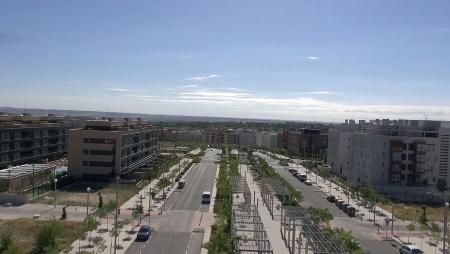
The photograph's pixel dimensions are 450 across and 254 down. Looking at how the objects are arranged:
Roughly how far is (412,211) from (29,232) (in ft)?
114

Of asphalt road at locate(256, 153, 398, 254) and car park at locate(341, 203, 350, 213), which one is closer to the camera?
asphalt road at locate(256, 153, 398, 254)

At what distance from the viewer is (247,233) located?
2841 cm

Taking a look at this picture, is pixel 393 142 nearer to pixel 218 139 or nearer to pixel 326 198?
pixel 326 198

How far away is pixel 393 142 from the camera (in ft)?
187

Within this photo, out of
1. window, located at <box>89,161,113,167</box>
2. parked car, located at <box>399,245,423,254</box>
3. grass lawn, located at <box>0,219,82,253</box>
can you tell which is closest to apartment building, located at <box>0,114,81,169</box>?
window, located at <box>89,161,113,167</box>

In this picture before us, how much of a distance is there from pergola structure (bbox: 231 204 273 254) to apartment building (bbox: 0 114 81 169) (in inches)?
1434

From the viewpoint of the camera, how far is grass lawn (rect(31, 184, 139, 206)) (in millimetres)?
42156

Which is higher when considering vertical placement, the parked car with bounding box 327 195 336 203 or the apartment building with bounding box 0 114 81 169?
the apartment building with bounding box 0 114 81 169

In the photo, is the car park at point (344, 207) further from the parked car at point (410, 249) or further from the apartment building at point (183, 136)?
the apartment building at point (183, 136)

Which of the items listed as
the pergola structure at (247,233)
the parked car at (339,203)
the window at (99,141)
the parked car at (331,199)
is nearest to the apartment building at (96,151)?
the window at (99,141)

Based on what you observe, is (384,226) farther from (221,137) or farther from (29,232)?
(221,137)

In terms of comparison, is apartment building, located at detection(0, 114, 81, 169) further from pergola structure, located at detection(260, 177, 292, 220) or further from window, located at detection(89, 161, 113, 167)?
pergola structure, located at detection(260, 177, 292, 220)

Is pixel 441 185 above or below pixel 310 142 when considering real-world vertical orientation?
below

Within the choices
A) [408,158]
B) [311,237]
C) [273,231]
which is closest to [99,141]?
[273,231]
